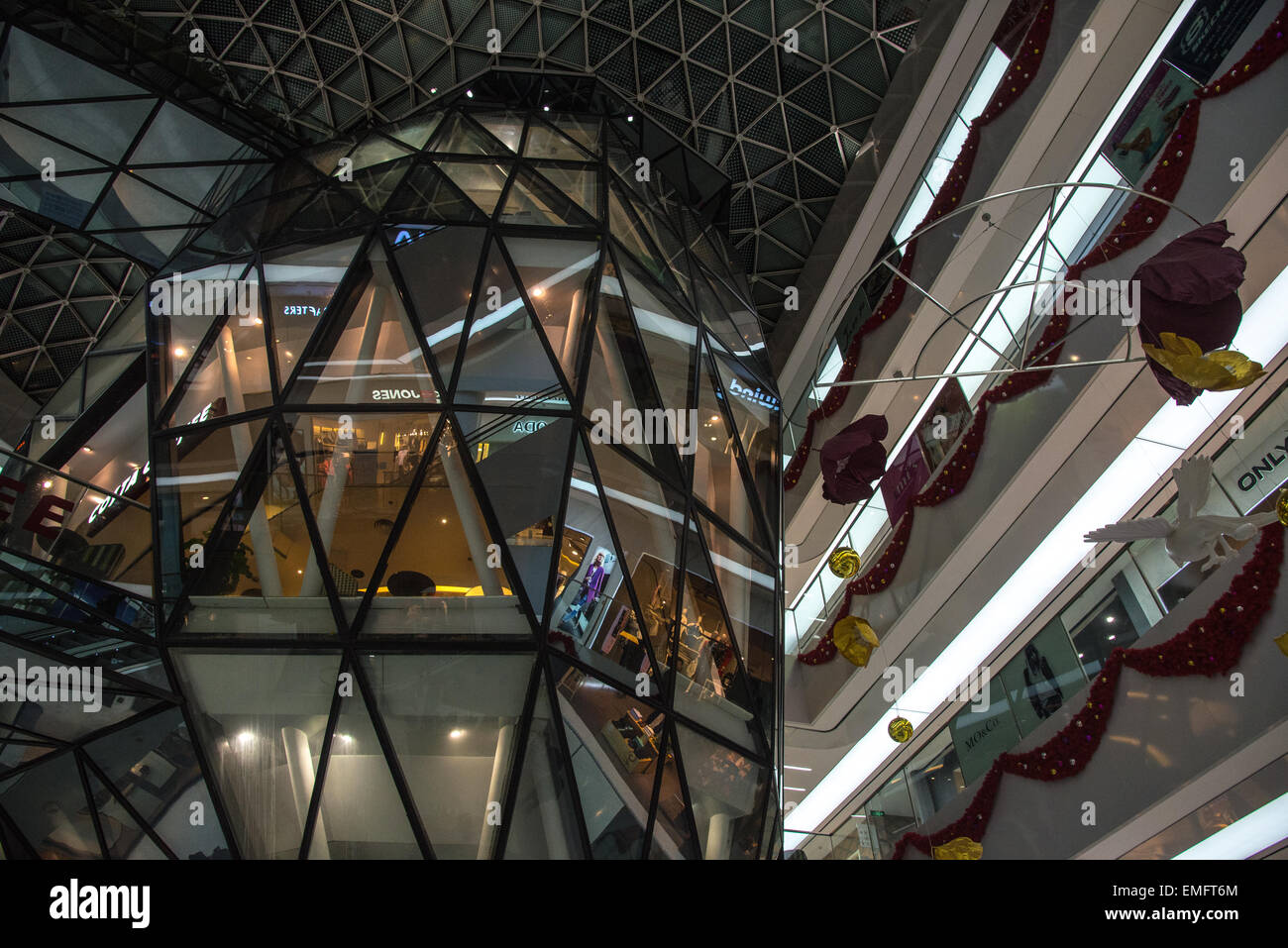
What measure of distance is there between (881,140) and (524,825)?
16.4m

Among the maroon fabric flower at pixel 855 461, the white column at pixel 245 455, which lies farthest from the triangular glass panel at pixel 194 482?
the maroon fabric flower at pixel 855 461

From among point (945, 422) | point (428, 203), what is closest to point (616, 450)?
point (428, 203)

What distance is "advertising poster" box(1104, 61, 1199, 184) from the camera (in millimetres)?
11117

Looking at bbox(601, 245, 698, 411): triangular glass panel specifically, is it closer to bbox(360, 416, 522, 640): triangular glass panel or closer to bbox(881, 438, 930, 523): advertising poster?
bbox(360, 416, 522, 640): triangular glass panel

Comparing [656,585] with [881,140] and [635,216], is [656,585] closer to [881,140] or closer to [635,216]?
[635,216]

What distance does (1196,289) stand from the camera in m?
7.30

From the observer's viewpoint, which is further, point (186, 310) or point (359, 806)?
point (186, 310)

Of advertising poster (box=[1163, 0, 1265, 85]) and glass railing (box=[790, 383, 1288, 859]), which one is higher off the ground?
advertising poster (box=[1163, 0, 1265, 85])

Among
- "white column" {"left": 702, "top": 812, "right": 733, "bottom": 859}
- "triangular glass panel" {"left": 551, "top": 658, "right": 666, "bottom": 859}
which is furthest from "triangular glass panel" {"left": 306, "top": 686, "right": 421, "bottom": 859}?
"white column" {"left": 702, "top": 812, "right": 733, "bottom": 859}

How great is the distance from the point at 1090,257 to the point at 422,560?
9.26m

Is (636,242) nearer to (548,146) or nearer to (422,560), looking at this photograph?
(548,146)

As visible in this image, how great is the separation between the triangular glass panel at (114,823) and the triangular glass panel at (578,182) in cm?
859
